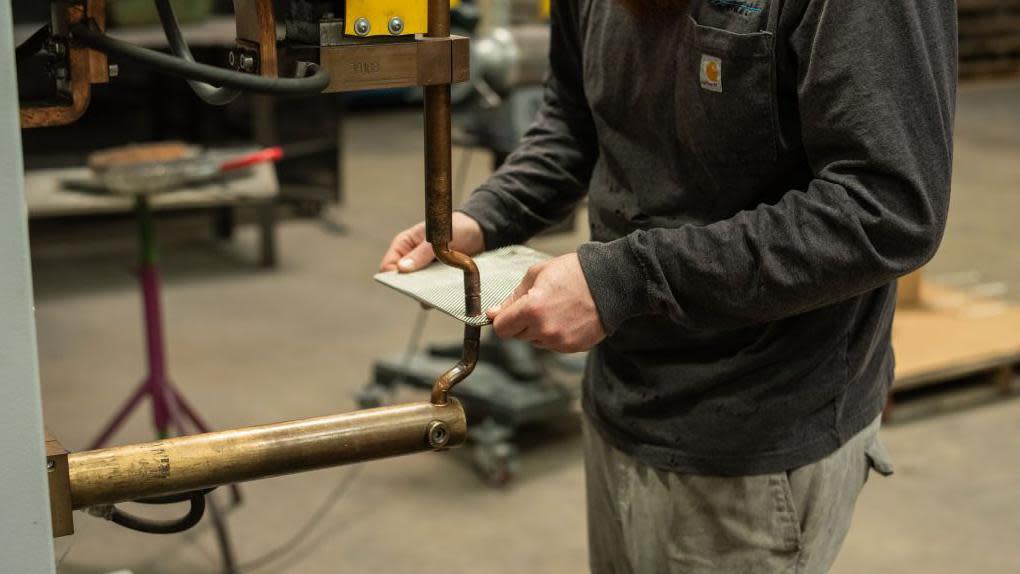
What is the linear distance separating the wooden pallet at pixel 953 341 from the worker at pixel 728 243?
1.89 meters

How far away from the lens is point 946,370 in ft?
9.80

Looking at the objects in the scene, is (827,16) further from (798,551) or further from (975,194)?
(975,194)

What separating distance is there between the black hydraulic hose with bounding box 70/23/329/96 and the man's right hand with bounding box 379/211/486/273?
381 mm

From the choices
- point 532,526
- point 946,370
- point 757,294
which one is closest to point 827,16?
point 757,294

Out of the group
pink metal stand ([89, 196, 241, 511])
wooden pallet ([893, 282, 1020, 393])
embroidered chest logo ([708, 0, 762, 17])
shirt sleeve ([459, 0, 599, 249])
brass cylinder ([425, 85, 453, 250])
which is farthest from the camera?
wooden pallet ([893, 282, 1020, 393])

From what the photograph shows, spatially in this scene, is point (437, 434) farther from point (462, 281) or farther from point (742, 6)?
point (742, 6)

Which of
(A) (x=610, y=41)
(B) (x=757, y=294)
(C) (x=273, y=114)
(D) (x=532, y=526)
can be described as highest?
(A) (x=610, y=41)

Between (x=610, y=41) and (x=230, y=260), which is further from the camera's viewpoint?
(x=230, y=260)

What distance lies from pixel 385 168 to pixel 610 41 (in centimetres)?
456

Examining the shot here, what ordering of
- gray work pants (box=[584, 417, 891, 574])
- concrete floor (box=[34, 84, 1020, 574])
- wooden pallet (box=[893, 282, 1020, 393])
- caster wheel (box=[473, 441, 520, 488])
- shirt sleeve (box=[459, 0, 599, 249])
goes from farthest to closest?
wooden pallet (box=[893, 282, 1020, 393]) < caster wheel (box=[473, 441, 520, 488]) < concrete floor (box=[34, 84, 1020, 574]) < shirt sleeve (box=[459, 0, 599, 249]) < gray work pants (box=[584, 417, 891, 574])

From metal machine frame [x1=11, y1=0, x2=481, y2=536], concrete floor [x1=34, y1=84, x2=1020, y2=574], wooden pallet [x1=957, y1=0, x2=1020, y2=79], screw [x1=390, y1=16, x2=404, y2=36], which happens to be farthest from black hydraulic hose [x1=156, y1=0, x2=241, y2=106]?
wooden pallet [x1=957, y1=0, x2=1020, y2=79]

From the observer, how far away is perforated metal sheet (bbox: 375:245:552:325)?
3.19ft

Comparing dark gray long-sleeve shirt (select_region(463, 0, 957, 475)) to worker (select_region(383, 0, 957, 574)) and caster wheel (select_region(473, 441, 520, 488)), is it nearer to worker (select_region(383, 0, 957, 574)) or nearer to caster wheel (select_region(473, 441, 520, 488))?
worker (select_region(383, 0, 957, 574))

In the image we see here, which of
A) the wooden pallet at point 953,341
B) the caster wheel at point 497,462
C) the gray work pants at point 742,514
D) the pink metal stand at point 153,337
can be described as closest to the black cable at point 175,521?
the gray work pants at point 742,514
